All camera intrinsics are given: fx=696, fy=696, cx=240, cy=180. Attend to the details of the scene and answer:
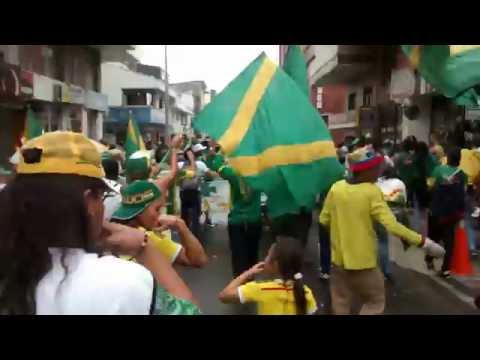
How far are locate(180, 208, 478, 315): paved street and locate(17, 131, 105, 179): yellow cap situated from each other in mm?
4024

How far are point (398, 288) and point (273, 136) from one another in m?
3.12

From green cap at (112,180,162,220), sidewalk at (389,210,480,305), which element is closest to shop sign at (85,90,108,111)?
sidewalk at (389,210,480,305)

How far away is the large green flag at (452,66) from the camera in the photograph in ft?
25.1

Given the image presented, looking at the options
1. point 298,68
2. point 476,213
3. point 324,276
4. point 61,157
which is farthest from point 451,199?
point 61,157

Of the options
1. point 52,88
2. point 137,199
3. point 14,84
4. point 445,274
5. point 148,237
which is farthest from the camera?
point 52,88

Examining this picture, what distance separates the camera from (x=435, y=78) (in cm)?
788

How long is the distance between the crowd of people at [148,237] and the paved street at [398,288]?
0.30 metres

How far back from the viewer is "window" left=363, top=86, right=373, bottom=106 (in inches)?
1184

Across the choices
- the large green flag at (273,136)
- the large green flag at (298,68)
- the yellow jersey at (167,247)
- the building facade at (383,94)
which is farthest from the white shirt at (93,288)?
the building facade at (383,94)

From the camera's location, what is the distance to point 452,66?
307 inches

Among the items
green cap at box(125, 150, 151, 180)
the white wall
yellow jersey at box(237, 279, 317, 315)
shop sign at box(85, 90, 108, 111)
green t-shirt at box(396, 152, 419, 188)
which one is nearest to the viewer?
yellow jersey at box(237, 279, 317, 315)

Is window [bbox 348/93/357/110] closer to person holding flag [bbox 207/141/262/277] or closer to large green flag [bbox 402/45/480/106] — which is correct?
large green flag [bbox 402/45/480/106]

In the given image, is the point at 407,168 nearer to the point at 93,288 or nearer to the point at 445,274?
the point at 445,274
